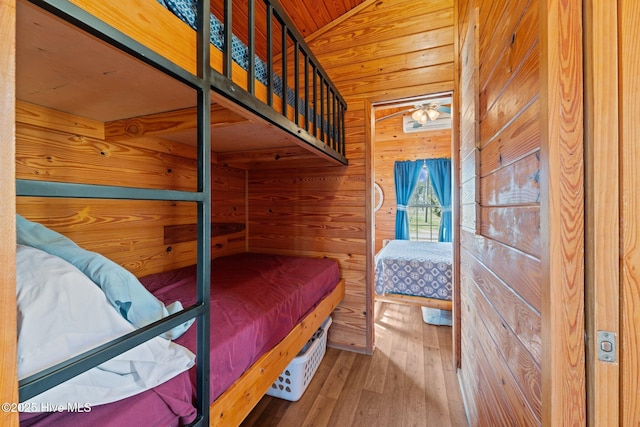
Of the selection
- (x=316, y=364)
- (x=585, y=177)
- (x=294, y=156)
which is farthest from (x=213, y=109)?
(x=316, y=364)

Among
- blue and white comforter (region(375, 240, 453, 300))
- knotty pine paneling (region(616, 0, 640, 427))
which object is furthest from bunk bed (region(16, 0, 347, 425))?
blue and white comforter (region(375, 240, 453, 300))

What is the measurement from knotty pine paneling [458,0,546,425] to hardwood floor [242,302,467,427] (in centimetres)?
36

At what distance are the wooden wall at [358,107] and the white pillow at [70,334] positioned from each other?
173 cm

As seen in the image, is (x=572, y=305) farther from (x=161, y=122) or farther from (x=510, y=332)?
(x=161, y=122)

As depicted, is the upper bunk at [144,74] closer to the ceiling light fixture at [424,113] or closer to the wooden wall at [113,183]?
the wooden wall at [113,183]

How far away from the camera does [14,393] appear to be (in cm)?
36

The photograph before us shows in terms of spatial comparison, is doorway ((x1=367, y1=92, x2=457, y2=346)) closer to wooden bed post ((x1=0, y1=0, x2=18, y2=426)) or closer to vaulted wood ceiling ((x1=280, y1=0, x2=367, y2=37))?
vaulted wood ceiling ((x1=280, y1=0, x2=367, y2=37))

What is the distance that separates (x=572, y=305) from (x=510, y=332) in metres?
0.35

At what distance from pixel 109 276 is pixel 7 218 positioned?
1.24 ft

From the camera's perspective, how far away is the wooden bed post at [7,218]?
349 mm

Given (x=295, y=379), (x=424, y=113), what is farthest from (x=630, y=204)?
(x=424, y=113)

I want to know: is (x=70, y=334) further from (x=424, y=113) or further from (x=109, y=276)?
(x=424, y=113)

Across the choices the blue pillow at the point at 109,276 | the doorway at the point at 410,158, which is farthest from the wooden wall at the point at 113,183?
the doorway at the point at 410,158

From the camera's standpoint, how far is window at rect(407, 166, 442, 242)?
4.65 meters
